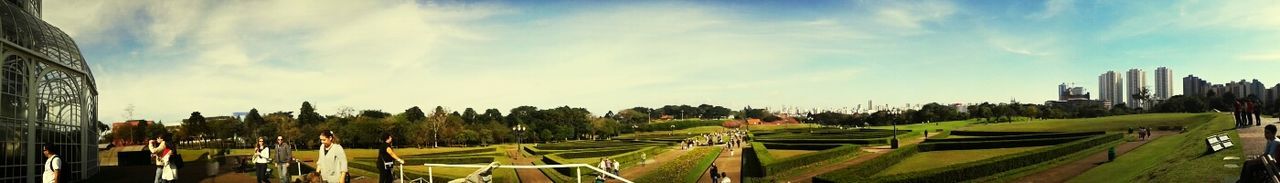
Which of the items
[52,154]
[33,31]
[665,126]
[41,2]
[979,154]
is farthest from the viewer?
[665,126]

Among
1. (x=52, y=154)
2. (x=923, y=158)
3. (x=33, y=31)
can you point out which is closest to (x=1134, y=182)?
(x=52, y=154)

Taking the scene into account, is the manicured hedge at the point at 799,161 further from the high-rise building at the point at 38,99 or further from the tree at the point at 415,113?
the tree at the point at 415,113

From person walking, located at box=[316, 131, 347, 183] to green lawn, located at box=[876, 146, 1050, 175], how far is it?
32233 mm

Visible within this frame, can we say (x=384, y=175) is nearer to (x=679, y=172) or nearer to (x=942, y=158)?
(x=679, y=172)

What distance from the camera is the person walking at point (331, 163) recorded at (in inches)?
404

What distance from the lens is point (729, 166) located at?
45.4 metres

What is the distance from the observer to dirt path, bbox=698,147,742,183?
3738 centimetres

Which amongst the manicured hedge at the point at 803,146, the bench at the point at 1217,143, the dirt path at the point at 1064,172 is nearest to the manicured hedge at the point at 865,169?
the dirt path at the point at 1064,172

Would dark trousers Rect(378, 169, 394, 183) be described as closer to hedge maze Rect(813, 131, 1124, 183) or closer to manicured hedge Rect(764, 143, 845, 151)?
hedge maze Rect(813, 131, 1124, 183)

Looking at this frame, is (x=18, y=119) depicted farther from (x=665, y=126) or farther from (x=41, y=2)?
(x=665, y=126)

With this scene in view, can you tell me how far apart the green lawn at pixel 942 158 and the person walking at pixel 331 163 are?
32.2 m

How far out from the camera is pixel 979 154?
46875 millimetres

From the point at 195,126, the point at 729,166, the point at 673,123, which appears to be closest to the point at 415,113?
the point at 195,126

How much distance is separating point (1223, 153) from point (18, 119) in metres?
34.7
